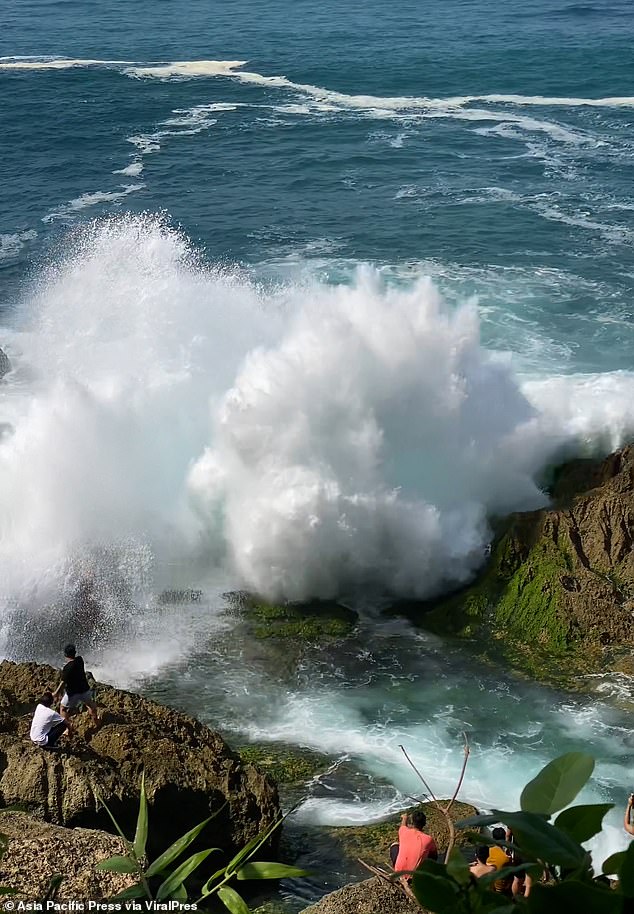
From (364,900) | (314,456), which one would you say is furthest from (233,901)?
(314,456)

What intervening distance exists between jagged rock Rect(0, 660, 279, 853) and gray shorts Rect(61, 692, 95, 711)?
15 centimetres

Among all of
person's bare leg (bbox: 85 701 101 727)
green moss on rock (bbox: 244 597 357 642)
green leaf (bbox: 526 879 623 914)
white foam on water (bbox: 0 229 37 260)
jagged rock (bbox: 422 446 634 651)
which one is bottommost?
green moss on rock (bbox: 244 597 357 642)

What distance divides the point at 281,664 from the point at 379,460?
449 centimetres

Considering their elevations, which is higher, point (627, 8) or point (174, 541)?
point (627, 8)

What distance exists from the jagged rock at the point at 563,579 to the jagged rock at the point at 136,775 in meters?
5.79

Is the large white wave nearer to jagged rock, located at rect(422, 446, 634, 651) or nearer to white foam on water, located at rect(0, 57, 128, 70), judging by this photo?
jagged rock, located at rect(422, 446, 634, 651)

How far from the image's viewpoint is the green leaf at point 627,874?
1945 millimetres

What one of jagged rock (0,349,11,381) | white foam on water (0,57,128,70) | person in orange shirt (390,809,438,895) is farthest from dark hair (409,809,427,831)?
white foam on water (0,57,128,70)

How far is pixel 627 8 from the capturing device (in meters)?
66.8

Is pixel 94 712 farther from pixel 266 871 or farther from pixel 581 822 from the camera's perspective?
pixel 581 822

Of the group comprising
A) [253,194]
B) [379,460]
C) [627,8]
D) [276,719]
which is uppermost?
A: [627,8]

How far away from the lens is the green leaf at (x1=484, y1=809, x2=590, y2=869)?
2.08 meters

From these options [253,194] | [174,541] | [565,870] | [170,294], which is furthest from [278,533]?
[253,194]

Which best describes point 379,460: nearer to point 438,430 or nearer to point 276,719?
point 438,430
